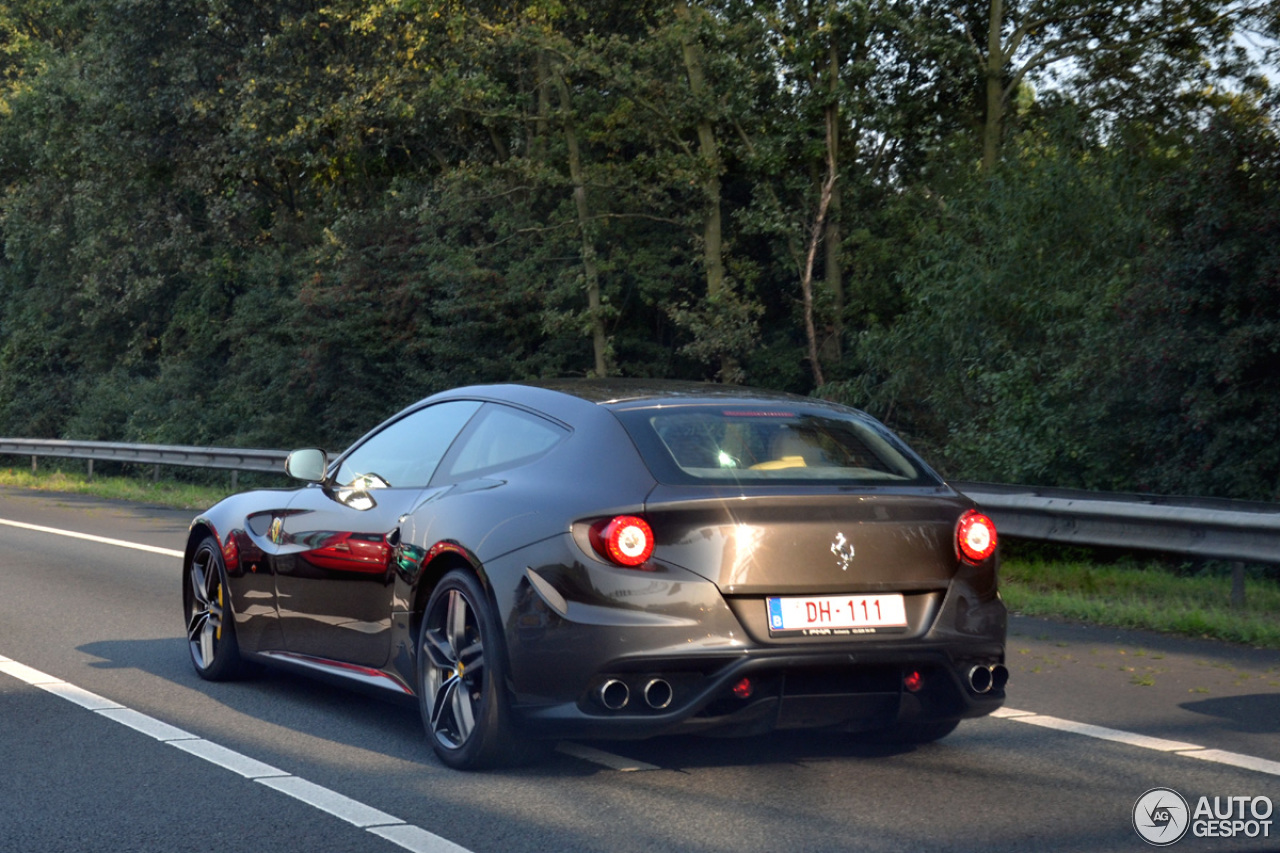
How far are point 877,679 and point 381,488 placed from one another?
2.30 metres

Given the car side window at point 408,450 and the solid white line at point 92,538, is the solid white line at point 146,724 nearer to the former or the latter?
the car side window at point 408,450

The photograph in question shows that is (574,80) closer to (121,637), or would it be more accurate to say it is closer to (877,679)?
(121,637)

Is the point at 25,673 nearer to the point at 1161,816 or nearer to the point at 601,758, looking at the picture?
the point at 601,758

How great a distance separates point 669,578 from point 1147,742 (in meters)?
2.26

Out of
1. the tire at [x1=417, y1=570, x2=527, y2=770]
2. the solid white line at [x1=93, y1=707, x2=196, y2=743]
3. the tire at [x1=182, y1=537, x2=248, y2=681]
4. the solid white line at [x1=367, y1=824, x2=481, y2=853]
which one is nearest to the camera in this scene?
the solid white line at [x1=367, y1=824, x2=481, y2=853]

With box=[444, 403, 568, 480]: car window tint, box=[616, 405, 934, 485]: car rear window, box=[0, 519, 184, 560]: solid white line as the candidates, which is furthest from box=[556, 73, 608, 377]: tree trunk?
box=[616, 405, 934, 485]: car rear window

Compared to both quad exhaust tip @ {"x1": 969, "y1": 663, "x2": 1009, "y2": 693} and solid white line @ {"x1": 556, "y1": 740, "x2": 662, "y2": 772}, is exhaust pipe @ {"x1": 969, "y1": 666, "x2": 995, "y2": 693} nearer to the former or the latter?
quad exhaust tip @ {"x1": 969, "y1": 663, "x2": 1009, "y2": 693}

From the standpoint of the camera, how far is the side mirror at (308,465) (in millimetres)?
6754

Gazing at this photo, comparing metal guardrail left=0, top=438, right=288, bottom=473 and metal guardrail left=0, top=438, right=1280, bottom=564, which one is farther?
metal guardrail left=0, top=438, right=288, bottom=473

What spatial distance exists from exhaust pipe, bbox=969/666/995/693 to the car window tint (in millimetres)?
1659

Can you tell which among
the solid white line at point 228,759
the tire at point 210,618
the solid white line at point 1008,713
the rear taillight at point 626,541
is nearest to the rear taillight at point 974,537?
the rear taillight at point 626,541

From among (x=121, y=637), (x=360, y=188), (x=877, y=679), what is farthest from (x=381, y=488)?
(x=360, y=188)

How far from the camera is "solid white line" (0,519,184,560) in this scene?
13.9 m

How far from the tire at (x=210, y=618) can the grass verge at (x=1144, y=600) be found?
523 centimetres
